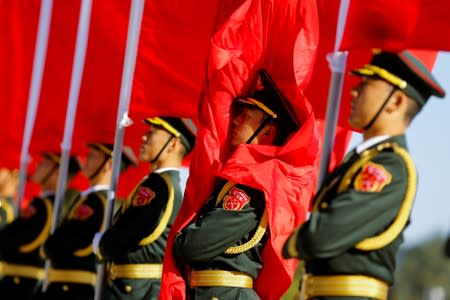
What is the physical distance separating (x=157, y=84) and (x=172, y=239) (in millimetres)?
1870

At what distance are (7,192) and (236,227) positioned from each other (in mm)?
6344

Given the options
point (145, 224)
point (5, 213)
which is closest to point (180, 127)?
point (145, 224)

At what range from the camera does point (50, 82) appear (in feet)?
37.7

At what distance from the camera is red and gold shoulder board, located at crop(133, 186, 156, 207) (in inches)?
334

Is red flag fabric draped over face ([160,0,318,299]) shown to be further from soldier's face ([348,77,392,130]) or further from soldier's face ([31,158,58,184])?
soldier's face ([31,158,58,184])

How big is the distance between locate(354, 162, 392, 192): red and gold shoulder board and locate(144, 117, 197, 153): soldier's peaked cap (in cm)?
329

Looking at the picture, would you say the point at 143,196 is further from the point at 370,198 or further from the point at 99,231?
the point at 370,198

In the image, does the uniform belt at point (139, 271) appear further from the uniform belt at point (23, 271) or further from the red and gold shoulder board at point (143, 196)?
the uniform belt at point (23, 271)

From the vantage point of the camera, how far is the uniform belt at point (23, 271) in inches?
454

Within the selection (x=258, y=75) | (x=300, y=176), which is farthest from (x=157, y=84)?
(x=300, y=176)

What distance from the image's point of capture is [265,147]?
716 cm


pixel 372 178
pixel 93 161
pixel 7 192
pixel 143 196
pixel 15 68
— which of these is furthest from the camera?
pixel 7 192

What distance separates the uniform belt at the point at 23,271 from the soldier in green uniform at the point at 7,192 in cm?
71

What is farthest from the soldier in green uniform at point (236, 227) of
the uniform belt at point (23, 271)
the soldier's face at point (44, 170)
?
the soldier's face at point (44, 170)
